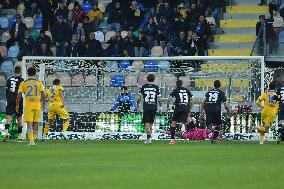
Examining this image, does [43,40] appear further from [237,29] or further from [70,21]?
[237,29]

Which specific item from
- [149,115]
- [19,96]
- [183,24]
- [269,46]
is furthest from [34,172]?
[183,24]

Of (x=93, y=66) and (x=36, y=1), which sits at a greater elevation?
(x=36, y=1)

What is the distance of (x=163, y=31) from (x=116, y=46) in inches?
71.5

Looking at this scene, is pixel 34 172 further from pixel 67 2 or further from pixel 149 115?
pixel 67 2

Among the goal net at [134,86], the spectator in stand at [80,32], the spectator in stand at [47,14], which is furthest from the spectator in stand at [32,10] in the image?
the goal net at [134,86]

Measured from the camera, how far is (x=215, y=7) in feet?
129

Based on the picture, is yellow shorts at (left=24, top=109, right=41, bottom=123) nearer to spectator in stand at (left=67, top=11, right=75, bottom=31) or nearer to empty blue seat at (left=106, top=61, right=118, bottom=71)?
empty blue seat at (left=106, top=61, right=118, bottom=71)

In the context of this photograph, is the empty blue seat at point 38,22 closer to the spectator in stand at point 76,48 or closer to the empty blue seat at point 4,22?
the empty blue seat at point 4,22

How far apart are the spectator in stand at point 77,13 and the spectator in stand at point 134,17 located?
1.78 meters

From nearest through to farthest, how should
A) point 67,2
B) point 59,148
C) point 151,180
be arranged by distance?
point 151,180 < point 59,148 < point 67,2

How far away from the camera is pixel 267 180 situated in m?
15.4

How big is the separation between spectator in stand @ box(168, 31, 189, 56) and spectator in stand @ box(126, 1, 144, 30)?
2.70m

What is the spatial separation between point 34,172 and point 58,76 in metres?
15.5

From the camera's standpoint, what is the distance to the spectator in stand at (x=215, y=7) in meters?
39.3
